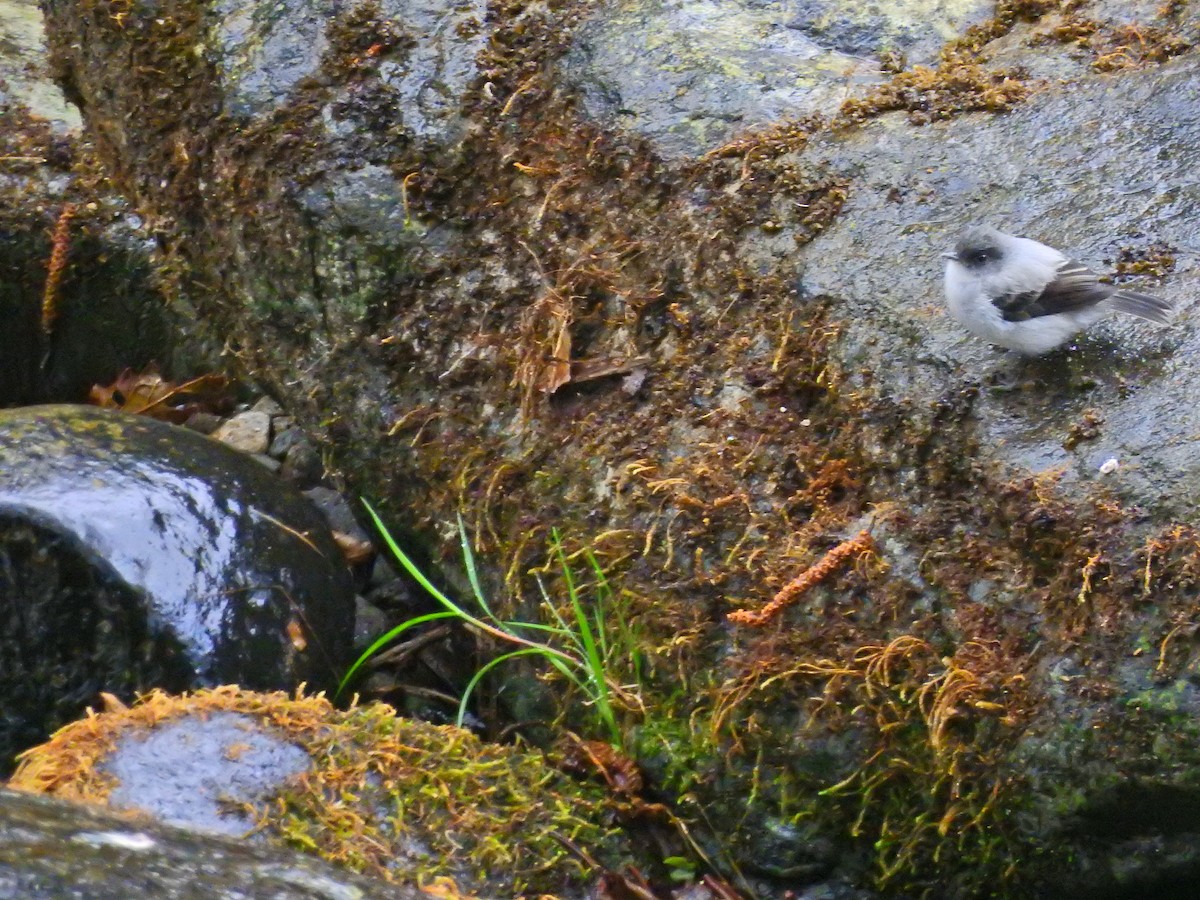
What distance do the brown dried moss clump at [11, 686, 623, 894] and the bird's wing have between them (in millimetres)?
1912

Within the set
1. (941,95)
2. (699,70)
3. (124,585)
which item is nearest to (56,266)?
(124,585)

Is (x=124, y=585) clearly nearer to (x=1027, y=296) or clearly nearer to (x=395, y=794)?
(x=395, y=794)

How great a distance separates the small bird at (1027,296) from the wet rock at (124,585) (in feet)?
8.50

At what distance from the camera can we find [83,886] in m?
2.07

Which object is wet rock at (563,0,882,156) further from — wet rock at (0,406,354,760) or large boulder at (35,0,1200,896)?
wet rock at (0,406,354,760)

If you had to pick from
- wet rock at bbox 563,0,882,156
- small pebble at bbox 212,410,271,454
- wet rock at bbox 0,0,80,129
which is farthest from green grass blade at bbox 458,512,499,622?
wet rock at bbox 0,0,80,129

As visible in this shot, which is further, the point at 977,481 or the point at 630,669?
the point at 630,669

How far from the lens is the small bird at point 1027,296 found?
11.5 feet

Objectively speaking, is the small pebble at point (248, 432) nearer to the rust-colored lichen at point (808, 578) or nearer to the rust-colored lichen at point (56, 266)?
the rust-colored lichen at point (56, 266)

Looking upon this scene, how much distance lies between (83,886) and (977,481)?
2.50m

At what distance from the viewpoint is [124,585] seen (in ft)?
14.2

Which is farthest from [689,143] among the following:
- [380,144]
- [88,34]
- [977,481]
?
[88,34]

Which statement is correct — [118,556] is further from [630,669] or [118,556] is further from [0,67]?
[0,67]

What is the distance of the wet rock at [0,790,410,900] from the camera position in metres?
2.08
